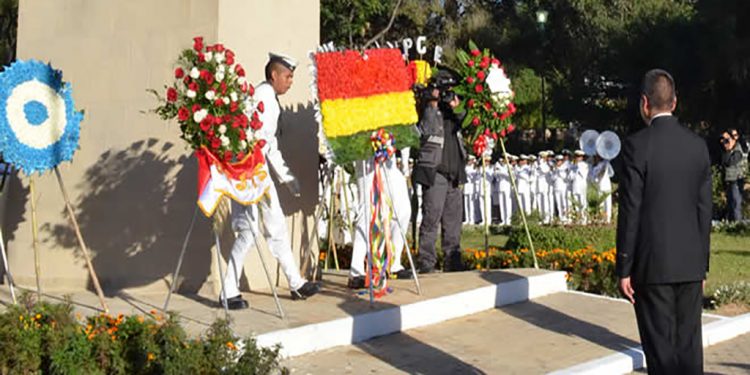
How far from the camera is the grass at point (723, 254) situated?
→ 12.1 meters

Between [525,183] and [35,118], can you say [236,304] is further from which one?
[525,183]

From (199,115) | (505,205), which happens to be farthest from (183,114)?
(505,205)

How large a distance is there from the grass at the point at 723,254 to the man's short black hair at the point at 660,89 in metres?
5.77

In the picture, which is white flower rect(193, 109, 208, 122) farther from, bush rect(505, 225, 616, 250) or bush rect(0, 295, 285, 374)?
bush rect(505, 225, 616, 250)

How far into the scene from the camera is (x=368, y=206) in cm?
876

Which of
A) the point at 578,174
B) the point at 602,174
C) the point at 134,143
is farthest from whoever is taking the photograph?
the point at 578,174

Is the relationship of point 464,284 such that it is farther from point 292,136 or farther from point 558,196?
point 558,196

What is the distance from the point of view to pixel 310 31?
32.2 feet

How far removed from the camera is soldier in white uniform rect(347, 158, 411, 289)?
29.0ft

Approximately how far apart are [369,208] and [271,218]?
109 cm

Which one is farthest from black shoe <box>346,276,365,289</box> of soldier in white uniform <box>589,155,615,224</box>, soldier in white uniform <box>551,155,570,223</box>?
soldier in white uniform <box>551,155,570,223</box>

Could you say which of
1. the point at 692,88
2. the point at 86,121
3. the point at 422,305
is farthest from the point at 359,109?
the point at 692,88

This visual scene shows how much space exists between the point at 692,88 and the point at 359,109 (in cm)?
2567

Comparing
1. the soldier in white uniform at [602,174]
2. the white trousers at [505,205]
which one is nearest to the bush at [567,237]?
the soldier in white uniform at [602,174]
